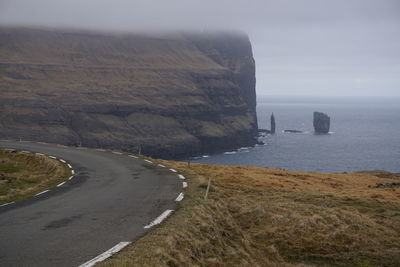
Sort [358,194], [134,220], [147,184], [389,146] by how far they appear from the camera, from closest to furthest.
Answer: [134,220], [147,184], [358,194], [389,146]

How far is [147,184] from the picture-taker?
19.6m

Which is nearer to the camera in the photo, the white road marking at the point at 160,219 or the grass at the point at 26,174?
the white road marking at the point at 160,219

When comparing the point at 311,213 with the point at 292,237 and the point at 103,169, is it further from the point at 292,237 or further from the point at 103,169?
the point at 103,169

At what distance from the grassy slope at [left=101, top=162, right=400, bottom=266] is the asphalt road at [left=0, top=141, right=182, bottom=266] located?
0.81 m

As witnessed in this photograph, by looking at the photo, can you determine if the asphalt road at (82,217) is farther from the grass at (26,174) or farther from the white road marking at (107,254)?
the grass at (26,174)

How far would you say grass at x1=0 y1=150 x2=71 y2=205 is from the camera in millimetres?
18875

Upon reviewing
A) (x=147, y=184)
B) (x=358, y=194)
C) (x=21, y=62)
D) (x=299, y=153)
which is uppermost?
(x=21, y=62)

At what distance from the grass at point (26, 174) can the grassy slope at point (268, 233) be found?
21.9ft

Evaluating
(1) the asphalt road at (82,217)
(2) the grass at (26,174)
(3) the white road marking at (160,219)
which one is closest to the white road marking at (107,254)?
(1) the asphalt road at (82,217)

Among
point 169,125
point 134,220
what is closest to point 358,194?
point 134,220

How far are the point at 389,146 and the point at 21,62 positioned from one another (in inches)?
5535

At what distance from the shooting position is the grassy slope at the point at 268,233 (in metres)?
10.5

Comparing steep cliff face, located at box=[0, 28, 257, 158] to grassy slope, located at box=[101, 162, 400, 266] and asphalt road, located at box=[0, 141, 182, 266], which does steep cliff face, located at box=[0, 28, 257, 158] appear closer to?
asphalt road, located at box=[0, 141, 182, 266]

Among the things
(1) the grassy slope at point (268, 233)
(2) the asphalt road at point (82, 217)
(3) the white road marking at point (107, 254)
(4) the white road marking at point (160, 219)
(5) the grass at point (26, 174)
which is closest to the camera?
Answer: (3) the white road marking at point (107, 254)
